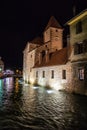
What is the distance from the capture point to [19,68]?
144000 mm

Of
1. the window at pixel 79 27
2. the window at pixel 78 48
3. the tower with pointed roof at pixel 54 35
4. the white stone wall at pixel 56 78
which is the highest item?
the tower with pointed roof at pixel 54 35

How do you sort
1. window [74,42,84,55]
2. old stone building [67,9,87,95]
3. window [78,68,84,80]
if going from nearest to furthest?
old stone building [67,9,87,95] → window [78,68,84,80] → window [74,42,84,55]

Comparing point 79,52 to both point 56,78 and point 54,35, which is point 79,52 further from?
point 54,35

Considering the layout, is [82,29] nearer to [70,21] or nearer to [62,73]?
[70,21]

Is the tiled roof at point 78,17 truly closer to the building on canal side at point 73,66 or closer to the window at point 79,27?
the building on canal side at point 73,66

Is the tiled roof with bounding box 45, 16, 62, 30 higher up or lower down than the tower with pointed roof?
higher up

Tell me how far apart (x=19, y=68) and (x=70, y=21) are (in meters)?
125

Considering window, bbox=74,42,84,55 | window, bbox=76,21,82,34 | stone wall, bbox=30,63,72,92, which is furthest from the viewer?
stone wall, bbox=30,63,72,92

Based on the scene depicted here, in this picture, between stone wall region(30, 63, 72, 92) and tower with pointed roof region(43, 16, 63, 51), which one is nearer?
stone wall region(30, 63, 72, 92)

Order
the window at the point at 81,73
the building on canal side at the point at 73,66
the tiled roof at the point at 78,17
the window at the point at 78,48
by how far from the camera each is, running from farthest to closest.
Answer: the window at the point at 78,48 < the window at the point at 81,73 < the building on canal side at the point at 73,66 < the tiled roof at the point at 78,17

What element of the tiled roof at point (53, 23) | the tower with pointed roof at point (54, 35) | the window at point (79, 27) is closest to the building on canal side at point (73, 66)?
the window at point (79, 27)

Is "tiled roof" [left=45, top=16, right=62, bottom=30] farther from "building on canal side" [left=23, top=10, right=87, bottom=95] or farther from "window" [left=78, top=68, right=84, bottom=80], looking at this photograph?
"window" [left=78, top=68, right=84, bottom=80]

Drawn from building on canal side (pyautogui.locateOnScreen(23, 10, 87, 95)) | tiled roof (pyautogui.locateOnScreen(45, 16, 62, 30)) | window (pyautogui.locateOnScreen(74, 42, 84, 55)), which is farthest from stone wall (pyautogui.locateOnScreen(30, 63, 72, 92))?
tiled roof (pyautogui.locateOnScreen(45, 16, 62, 30))

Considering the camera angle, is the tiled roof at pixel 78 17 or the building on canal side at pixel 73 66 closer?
the tiled roof at pixel 78 17
